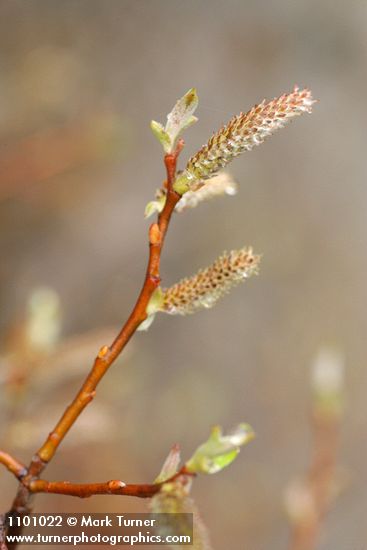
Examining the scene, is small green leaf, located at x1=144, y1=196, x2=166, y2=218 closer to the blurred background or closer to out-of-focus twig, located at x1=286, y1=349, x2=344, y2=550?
out-of-focus twig, located at x1=286, y1=349, x2=344, y2=550

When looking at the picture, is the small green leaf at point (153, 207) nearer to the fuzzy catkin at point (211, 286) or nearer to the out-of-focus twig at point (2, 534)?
the fuzzy catkin at point (211, 286)

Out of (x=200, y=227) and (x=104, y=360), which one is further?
(x=200, y=227)

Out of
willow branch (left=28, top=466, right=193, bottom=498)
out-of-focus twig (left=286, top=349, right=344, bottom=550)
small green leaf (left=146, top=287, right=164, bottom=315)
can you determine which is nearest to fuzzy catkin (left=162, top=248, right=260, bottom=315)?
small green leaf (left=146, top=287, right=164, bottom=315)

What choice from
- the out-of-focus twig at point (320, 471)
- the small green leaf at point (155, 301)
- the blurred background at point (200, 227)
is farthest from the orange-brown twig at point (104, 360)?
the blurred background at point (200, 227)

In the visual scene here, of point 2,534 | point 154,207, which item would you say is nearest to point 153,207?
point 154,207

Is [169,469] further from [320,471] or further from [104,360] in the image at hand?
[320,471]

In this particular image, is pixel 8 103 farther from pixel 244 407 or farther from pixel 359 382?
pixel 359 382

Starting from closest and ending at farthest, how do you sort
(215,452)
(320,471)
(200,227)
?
1. (215,452)
2. (320,471)
3. (200,227)
